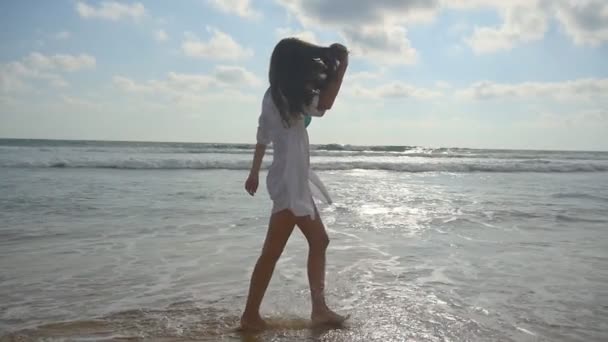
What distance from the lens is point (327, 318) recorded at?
10.4 ft

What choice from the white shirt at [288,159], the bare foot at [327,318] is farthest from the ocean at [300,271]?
the white shirt at [288,159]

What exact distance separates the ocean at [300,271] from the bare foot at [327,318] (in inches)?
3.7

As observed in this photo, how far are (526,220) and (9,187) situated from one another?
1062cm

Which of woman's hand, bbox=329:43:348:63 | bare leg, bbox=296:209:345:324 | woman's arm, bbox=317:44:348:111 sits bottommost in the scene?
bare leg, bbox=296:209:345:324

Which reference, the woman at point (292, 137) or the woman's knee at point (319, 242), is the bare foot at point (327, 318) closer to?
the woman at point (292, 137)

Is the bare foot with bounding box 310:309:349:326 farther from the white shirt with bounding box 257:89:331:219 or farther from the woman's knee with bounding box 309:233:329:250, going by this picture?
the white shirt with bounding box 257:89:331:219

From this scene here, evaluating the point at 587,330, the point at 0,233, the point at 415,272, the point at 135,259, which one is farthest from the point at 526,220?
the point at 0,233

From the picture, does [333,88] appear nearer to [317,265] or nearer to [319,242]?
[319,242]

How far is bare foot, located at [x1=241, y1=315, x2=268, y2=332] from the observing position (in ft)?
10.2

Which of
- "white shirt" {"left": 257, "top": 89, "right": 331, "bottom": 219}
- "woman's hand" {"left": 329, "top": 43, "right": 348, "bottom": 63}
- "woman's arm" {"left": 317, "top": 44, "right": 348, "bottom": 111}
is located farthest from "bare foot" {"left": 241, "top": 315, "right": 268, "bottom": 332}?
"woman's hand" {"left": 329, "top": 43, "right": 348, "bottom": 63}

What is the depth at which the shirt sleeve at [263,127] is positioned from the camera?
3.03m

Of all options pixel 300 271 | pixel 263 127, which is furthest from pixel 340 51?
pixel 300 271

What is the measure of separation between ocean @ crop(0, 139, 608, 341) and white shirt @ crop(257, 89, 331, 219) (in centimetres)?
85

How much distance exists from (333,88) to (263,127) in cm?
51
